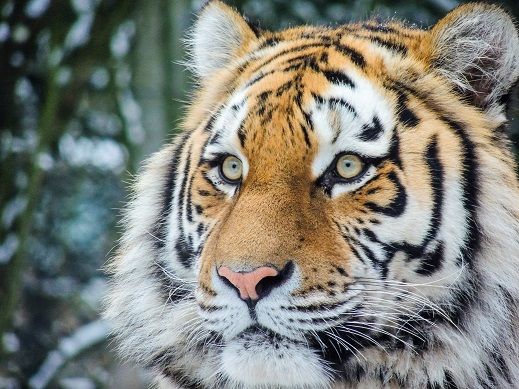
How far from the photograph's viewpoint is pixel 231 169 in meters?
1.82

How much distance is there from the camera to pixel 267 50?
6.87 ft

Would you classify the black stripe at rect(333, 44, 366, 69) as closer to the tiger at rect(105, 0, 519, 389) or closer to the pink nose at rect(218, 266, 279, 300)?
the tiger at rect(105, 0, 519, 389)

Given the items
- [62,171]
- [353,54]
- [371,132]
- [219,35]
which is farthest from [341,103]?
[62,171]

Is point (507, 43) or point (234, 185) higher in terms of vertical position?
point (507, 43)

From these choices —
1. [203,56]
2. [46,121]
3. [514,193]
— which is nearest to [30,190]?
[46,121]

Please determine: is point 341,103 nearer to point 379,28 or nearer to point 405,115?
point 405,115

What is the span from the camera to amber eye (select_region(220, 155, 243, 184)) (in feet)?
5.93

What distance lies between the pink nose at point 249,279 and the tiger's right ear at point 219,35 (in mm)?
798

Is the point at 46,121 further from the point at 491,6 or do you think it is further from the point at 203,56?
the point at 491,6

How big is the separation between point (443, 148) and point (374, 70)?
0.25 m

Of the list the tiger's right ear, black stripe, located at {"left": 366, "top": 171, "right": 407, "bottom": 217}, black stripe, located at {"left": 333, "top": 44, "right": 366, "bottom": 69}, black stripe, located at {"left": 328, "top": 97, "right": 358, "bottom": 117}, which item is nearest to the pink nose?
black stripe, located at {"left": 366, "top": 171, "right": 407, "bottom": 217}

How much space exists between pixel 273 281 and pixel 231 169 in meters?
0.37

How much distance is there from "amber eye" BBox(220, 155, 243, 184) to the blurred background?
3.00m

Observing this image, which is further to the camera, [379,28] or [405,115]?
[379,28]
